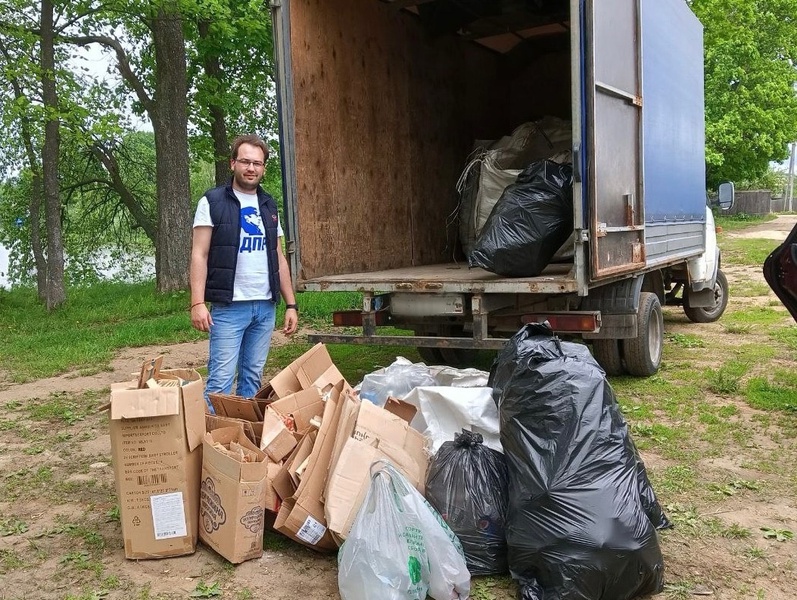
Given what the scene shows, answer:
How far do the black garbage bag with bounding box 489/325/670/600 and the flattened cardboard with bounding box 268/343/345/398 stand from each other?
4.16 feet

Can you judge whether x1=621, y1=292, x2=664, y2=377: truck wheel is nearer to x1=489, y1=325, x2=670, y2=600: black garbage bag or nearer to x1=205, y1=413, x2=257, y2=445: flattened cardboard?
x1=489, y1=325, x2=670, y2=600: black garbage bag

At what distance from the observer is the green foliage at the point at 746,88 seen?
2361 centimetres

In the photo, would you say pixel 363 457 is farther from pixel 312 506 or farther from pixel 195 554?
pixel 195 554

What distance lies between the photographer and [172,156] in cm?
1222

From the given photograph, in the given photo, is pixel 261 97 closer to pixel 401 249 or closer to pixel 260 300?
pixel 401 249

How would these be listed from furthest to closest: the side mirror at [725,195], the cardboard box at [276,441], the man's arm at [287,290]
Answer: the side mirror at [725,195] < the man's arm at [287,290] < the cardboard box at [276,441]

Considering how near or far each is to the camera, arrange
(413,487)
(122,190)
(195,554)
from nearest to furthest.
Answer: (413,487) < (195,554) < (122,190)

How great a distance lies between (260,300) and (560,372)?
5.93 ft

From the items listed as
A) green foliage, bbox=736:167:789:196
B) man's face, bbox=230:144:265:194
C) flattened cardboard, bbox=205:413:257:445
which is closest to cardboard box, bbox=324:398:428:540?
flattened cardboard, bbox=205:413:257:445

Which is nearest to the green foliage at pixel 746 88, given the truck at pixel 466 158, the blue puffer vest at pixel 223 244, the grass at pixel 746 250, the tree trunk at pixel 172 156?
the grass at pixel 746 250

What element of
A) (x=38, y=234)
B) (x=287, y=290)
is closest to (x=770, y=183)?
(x=38, y=234)

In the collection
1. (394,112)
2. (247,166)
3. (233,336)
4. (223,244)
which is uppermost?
(394,112)

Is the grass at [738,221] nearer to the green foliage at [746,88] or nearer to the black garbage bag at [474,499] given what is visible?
the green foliage at [746,88]

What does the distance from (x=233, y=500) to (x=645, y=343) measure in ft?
12.5
